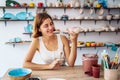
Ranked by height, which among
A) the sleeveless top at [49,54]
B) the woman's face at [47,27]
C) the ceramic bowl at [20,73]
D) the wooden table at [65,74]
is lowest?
the wooden table at [65,74]

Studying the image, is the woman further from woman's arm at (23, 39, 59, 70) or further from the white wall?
the white wall

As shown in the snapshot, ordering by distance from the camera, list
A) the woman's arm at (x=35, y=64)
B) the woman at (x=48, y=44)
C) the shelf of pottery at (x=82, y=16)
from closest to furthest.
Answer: the woman's arm at (x=35, y=64)
the woman at (x=48, y=44)
the shelf of pottery at (x=82, y=16)

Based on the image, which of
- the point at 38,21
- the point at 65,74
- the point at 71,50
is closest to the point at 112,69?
the point at 65,74

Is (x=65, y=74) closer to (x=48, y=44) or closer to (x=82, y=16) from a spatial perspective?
(x=48, y=44)

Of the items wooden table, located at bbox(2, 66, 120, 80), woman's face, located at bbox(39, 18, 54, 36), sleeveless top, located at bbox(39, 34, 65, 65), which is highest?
woman's face, located at bbox(39, 18, 54, 36)

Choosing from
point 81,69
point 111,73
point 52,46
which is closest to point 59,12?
point 52,46

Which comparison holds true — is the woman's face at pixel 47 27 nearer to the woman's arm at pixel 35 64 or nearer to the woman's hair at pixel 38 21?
the woman's hair at pixel 38 21

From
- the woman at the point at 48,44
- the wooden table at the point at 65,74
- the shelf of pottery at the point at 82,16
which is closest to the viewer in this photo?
the wooden table at the point at 65,74

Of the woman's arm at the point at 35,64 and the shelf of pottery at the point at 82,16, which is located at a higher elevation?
the shelf of pottery at the point at 82,16

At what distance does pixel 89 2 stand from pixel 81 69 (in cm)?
256

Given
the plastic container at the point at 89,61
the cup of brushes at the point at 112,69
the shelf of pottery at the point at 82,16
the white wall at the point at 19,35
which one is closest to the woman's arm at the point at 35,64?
the plastic container at the point at 89,61

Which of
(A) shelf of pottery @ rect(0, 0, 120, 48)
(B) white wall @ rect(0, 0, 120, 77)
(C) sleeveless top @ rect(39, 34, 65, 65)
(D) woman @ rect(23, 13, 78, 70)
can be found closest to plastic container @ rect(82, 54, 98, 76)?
(D) woman @ rect(23, 13, 78, 70)

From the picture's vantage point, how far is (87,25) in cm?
404

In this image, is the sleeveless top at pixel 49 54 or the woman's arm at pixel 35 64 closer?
the woman's arm at pixel 35 64
